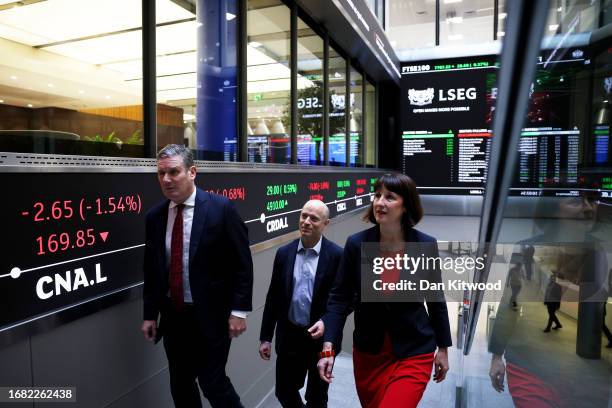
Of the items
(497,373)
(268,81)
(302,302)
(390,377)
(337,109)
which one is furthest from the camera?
(337,109)

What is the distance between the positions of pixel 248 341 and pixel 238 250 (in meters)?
1.74

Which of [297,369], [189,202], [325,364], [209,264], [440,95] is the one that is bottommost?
[297,369]

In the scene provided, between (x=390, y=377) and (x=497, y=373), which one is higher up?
(x=390, y=377)

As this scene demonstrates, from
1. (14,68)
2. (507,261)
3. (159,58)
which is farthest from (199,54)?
(507,261)

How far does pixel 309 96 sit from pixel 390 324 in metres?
4.55

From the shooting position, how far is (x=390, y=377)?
5.87 ft

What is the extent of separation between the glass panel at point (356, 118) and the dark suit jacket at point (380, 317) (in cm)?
588

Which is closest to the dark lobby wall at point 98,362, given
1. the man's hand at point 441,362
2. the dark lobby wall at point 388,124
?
the man's hand at point 441,362

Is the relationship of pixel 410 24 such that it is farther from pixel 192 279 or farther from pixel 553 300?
pixel 192 279

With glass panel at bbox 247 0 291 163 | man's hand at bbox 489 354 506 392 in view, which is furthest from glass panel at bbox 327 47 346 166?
man's hand at bbox 489 354 506 392

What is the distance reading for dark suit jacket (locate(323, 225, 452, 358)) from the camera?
1.83 metres

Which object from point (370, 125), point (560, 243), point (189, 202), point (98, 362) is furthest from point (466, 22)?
point (98, 362)

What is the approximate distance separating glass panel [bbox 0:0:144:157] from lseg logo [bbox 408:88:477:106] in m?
7.10

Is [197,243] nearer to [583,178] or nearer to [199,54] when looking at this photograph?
[583,178]
